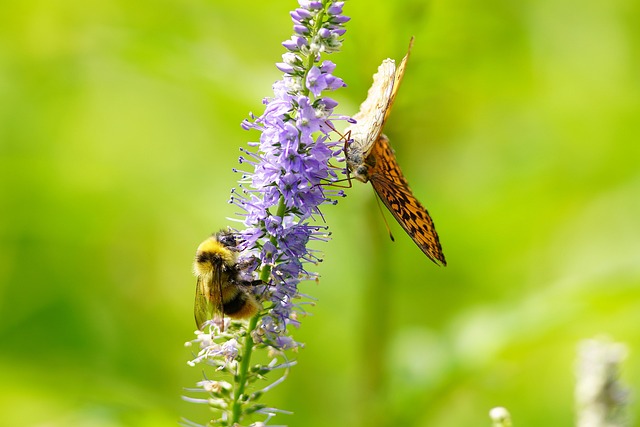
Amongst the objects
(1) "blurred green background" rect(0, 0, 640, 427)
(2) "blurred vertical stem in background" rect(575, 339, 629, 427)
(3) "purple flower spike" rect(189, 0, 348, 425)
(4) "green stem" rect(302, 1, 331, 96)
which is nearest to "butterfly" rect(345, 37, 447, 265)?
(3) "purple flower spike" rect(189, 0, 348, 425)

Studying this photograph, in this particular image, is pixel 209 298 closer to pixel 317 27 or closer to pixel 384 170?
pixel 384 170

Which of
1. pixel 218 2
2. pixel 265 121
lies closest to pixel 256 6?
pixel 218 2

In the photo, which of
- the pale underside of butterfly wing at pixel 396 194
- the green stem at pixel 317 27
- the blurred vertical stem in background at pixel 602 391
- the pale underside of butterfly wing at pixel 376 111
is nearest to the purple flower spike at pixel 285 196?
the green stem at pixel 317 27

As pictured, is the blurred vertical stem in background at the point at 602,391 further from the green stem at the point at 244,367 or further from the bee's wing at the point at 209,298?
the bee's wing at the point at 209,298

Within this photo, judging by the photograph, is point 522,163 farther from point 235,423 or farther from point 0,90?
point 0,90

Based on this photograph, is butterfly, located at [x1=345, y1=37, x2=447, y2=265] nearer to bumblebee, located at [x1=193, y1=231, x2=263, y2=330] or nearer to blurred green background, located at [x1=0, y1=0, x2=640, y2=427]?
Answer: bumblebee, located at [x1=193, y1=231, x2=263, y2=330]
